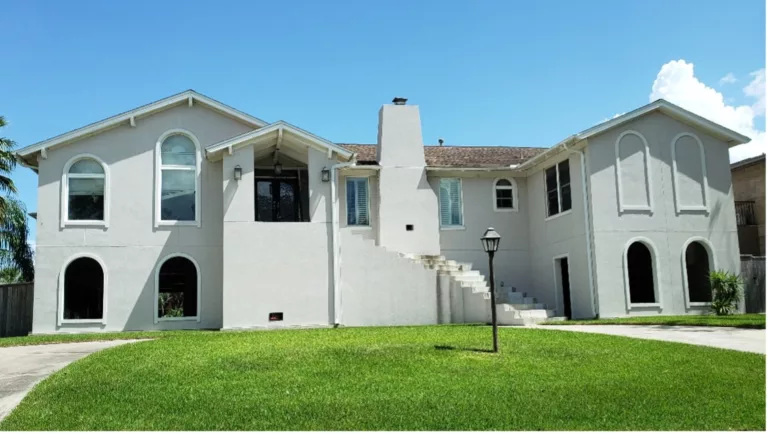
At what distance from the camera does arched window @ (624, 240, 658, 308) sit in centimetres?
2178

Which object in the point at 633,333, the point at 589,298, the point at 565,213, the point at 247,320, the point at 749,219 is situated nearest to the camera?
the point at 633,333

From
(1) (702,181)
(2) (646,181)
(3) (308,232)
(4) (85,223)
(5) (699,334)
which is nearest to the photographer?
(5) (699,334)

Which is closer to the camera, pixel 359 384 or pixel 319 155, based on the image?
pixel 359 384

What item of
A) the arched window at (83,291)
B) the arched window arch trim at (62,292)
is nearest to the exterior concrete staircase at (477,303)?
the arched window arch trim at (62,292)

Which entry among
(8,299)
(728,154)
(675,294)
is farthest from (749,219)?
(8,299)

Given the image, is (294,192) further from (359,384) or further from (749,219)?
(749,219)

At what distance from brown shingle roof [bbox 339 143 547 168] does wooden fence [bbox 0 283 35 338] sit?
1185 cm

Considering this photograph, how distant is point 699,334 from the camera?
1543 centimetres

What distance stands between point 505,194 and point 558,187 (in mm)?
2459

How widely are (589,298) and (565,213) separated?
9.74 ft

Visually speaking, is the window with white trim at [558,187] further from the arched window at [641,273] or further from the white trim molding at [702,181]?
the white trim molding at [702,181]

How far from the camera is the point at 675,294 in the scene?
2159 centimetres

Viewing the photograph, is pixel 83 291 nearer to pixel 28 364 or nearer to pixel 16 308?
pixel 16 308

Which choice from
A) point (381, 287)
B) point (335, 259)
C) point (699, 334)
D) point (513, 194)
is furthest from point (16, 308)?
point (699, 334)
